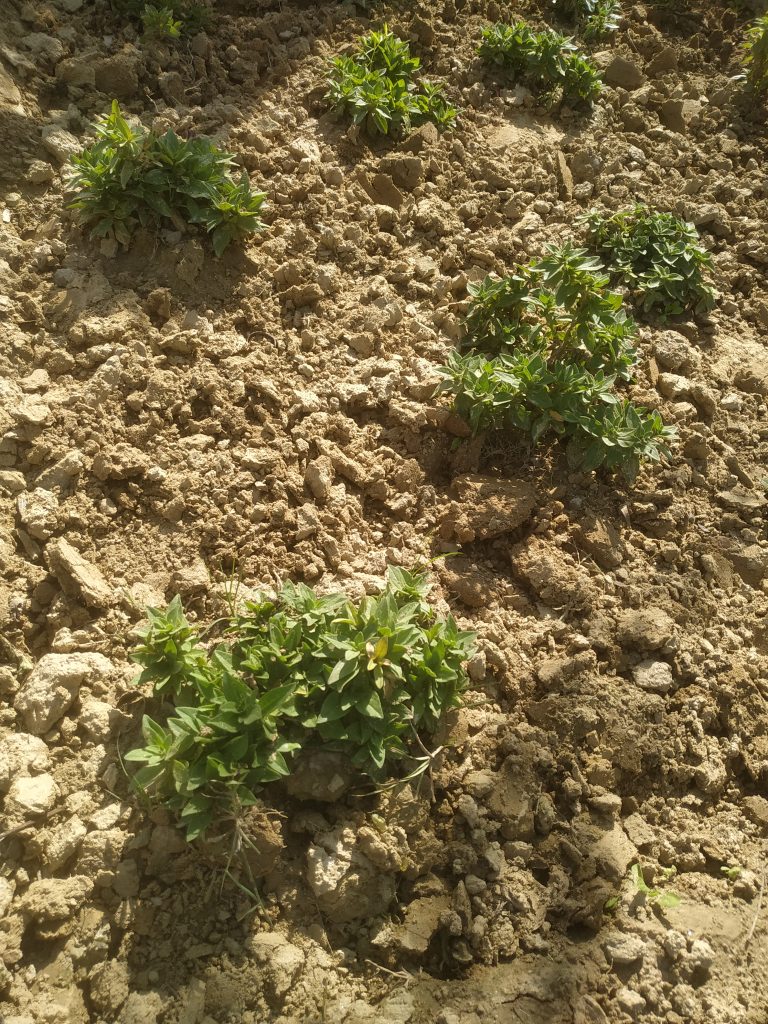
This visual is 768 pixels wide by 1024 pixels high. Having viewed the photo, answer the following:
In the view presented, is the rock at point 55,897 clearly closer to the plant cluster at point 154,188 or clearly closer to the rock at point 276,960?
the rock at point 276,960

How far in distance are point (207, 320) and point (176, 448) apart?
0.63 m

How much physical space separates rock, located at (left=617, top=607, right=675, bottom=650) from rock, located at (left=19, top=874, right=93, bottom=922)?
6.54ft

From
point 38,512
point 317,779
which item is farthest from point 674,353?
point 38,512

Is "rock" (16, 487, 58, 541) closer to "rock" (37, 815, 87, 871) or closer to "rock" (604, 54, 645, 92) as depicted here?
"rock" (37, 815, 87, 871)

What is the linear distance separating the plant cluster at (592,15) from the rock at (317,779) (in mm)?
4695

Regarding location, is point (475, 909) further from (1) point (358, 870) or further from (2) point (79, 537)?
(2) point (79, 537)

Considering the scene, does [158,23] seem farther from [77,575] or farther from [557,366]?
[77,575]

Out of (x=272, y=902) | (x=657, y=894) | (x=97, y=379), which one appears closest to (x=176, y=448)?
(x=97, y=379)

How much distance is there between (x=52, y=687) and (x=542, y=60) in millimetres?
4197

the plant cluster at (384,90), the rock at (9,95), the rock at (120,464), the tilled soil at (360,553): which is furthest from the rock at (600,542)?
the rock at (9,95)

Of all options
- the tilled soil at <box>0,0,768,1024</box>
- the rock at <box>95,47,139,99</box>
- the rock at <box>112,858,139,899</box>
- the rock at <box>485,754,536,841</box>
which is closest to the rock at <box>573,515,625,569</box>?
the tilled soil at <box>0,0,768,1024</box>

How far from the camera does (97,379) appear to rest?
9.82 feet

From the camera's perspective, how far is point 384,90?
→ 154 inches

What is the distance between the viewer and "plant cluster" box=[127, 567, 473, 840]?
2.23 m
